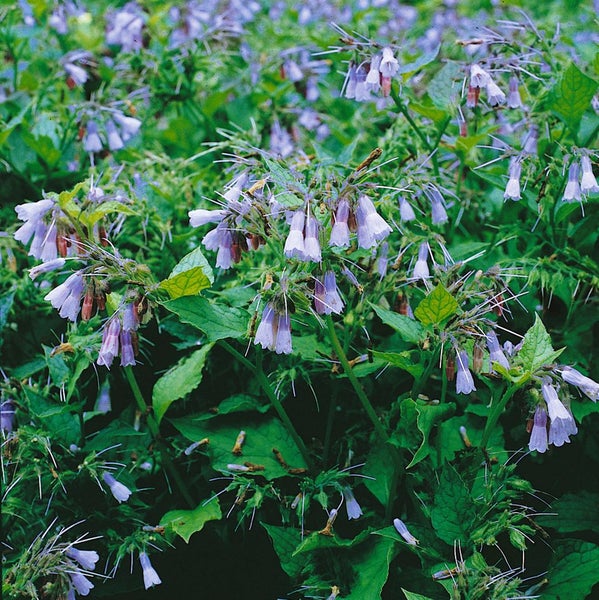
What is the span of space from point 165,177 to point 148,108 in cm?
102

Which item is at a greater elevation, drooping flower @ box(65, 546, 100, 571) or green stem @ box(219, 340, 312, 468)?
green stem @ box(219, 340, 312, 468)

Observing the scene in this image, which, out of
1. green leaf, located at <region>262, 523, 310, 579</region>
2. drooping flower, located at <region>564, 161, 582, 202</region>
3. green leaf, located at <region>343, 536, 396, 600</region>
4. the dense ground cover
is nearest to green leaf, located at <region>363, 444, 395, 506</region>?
the dense ground cover

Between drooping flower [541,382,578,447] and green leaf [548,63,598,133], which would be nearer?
drooping flower [541,382,578,447]

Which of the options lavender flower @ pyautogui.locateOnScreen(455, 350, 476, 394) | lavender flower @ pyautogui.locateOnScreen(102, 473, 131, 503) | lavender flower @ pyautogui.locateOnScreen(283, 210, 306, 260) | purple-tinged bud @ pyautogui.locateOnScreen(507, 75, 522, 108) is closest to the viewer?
lavender flower @ pyautogui.locateOnScreen(283, 210, 306, 260)

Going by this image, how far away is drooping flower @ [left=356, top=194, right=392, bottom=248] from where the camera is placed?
188 centimetres

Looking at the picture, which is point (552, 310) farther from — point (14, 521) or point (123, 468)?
point (14, 521)

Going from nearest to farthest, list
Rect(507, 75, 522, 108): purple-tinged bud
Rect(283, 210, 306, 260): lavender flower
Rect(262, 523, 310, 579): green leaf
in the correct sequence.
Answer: Rect(283, 210, 306, 260): lavender flower, Rect(262, 523, 310, 579): green leaf, Rect(507, 75, 522, 108): purple-tinged bud

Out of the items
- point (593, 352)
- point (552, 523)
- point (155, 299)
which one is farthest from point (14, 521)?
point (593, 352)

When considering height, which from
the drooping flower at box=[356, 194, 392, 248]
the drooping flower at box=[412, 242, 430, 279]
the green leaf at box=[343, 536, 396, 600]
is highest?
the drooping flower at box=[356, 194, 392, 248]

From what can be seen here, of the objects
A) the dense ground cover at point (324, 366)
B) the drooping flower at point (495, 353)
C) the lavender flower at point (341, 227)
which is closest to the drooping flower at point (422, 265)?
the dense ground cover at point (324, 366)

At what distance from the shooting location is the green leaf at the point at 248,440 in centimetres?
228

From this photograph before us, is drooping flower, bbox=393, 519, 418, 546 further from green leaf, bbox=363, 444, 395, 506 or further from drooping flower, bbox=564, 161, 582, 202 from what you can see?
drooping flower, bbox=564, 161, 582, 202

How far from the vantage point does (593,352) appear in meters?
2.72

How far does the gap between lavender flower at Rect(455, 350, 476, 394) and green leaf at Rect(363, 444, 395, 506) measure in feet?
1.27
